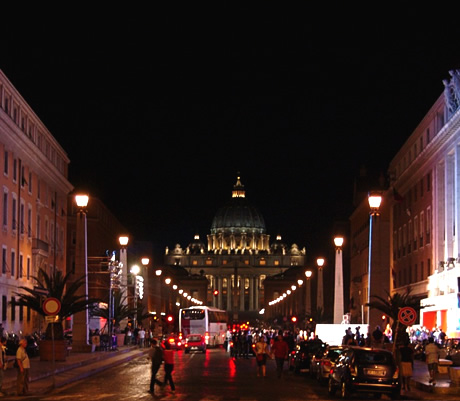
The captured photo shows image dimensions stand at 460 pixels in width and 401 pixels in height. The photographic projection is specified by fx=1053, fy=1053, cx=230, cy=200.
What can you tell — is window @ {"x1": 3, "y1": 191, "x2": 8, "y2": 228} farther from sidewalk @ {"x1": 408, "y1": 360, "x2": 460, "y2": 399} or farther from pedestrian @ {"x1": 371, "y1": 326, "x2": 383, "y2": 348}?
sidewalk @ {"x1": 408, "y1": 360, "x2": 460, "y2": 399}

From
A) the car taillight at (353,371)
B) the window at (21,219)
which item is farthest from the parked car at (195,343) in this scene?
the car taillight at (353,371)

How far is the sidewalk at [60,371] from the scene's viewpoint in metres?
30.0

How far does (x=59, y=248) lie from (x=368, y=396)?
59035 mm

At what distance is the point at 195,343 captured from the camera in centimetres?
7231

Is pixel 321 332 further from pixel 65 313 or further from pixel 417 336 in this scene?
pixel 65 313

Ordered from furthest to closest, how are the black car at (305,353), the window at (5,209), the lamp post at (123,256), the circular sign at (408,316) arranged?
the window at (5,209) → the lamp post at (123,256) → the black car at (305,353) → the circular sign at (408,316)

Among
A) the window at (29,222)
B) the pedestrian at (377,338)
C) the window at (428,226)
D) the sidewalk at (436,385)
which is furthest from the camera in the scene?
the window at (29,222)

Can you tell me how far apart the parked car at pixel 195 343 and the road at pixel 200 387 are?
1153 inches

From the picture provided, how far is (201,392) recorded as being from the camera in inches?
1158

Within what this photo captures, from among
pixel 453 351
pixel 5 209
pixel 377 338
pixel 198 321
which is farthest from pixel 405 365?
pixel 198 321

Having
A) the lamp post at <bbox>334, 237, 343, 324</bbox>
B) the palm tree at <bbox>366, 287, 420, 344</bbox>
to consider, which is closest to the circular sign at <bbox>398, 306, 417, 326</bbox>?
the palm tree at <bbox>366, 287, 420, 344</bbox>

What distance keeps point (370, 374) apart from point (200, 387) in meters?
6.21

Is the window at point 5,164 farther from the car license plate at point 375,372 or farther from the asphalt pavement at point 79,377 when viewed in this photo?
the car license plate at point 375,372

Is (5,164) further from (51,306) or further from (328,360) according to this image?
(328,360)
